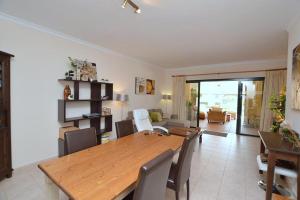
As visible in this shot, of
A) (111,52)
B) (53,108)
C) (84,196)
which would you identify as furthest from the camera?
(111,52)

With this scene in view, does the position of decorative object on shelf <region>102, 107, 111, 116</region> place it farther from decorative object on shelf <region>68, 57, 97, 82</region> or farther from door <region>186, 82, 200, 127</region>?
door <region>186, 82, 200, 127</region>

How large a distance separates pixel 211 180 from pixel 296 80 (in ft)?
6.26

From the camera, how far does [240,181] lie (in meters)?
2.40

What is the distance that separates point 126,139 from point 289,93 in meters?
2.66

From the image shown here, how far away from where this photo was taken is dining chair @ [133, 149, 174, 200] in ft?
2.91

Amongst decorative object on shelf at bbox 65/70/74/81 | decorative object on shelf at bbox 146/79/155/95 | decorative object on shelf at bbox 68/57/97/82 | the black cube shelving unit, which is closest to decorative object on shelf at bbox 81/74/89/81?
decorative object on shelf at bbox 68/57/97/82

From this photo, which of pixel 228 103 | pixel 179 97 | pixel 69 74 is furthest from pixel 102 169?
pixel 228 103

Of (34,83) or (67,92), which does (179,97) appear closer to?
(67,92)

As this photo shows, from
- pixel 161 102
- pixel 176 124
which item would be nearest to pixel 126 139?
pixel 176 124

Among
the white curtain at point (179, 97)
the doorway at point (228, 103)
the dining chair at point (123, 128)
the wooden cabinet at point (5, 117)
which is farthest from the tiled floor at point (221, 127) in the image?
the wooden cabinet at point (5, 117)

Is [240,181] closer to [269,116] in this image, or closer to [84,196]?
[84,196]

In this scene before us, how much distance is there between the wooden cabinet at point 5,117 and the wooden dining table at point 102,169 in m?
1.44

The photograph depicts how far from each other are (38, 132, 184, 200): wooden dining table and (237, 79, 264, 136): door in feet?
14.8

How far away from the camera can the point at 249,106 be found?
17.3 ft
